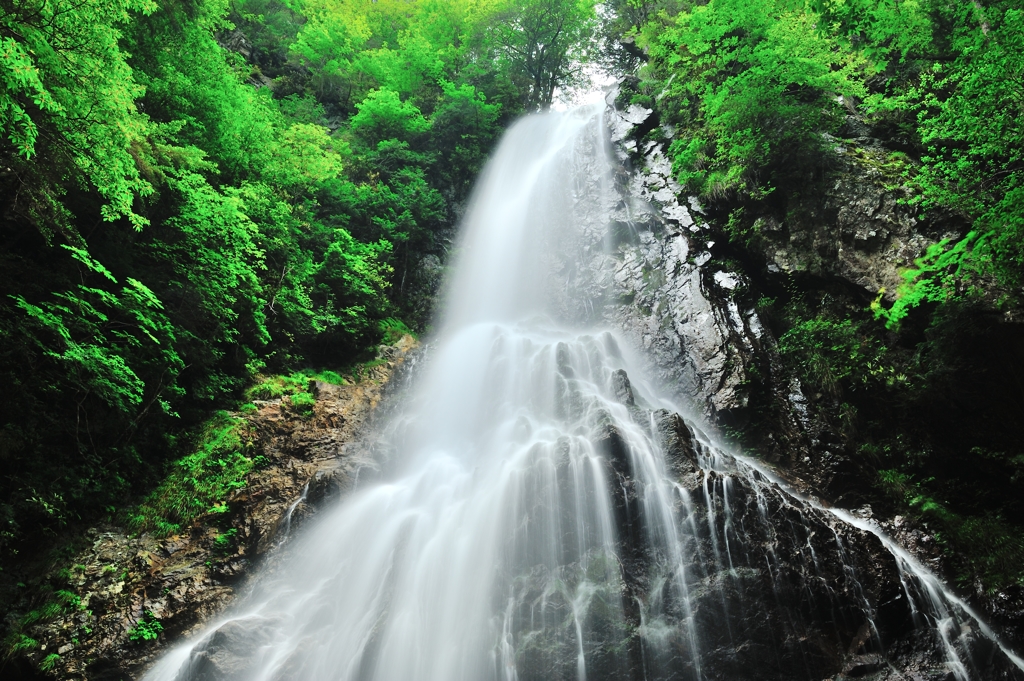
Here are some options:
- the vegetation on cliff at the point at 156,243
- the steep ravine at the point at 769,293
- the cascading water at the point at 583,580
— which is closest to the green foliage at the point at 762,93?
the steep ravine at the point at 769,293

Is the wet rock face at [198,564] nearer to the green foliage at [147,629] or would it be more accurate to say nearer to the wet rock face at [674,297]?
the green foliage at [147,629]

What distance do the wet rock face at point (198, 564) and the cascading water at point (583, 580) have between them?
0.26 metres

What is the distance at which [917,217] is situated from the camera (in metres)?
7.81

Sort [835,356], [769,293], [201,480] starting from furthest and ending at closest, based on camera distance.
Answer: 1. [769,293]
2. [835,356]
3. [201,480]

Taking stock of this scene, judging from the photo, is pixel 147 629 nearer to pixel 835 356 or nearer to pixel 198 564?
pixel 198 564

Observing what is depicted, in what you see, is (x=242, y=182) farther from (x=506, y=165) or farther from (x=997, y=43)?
(x=997, y=43)

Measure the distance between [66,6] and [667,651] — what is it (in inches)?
377

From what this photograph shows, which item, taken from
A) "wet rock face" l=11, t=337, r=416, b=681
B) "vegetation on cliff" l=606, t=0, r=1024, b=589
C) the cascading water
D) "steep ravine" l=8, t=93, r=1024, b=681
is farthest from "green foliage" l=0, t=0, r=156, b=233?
"vegetation on cliff" l=606, t=0, r=1024, b=589

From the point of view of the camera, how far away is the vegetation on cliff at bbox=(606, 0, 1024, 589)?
6.42 m

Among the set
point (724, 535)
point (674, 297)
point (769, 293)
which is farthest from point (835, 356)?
point (724, 535)

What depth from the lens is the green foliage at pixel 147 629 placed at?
5.06m

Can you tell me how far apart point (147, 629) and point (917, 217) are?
13091 mm

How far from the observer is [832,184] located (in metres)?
8.91

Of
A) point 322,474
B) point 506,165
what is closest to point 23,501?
point 322,474
